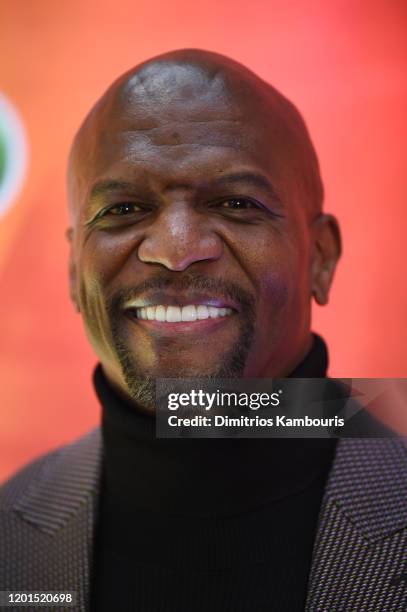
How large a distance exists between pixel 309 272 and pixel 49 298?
863 millimetres

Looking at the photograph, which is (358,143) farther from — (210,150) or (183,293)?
(183,293)

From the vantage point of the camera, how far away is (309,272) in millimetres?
1379

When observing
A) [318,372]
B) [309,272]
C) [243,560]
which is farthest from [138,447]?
[309,272]

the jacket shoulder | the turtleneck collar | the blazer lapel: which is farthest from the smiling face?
the jacket shoulder

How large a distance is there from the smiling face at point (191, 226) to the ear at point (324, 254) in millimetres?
94

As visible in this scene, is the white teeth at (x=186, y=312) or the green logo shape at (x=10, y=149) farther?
the green logo shape at (x=10, y=149)

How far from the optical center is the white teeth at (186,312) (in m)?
1.19

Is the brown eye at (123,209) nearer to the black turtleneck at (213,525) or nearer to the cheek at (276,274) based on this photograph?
the cheek at (276,274)

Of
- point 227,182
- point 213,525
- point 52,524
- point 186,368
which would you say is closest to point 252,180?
point 227,182

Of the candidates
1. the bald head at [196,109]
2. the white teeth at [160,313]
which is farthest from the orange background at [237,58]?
the white teeth at [160,313]

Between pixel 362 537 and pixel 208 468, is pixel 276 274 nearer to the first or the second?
pixel 208 468

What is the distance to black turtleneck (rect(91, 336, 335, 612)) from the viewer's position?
122 centimetres

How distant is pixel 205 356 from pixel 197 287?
0.13m

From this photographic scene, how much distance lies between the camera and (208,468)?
1.24 meters
